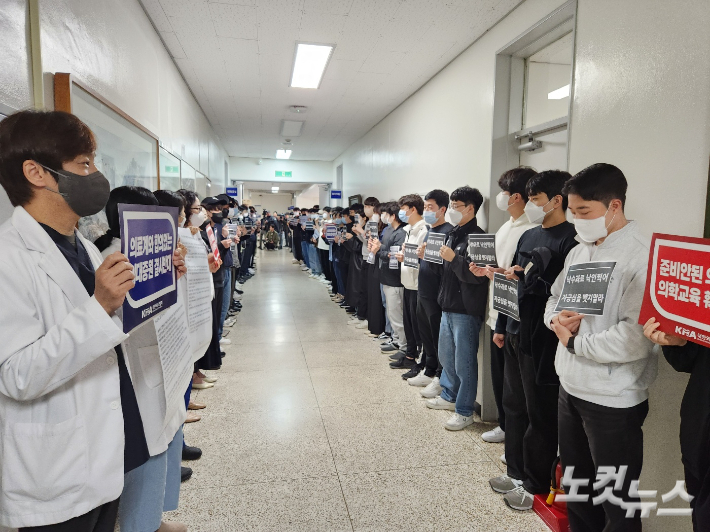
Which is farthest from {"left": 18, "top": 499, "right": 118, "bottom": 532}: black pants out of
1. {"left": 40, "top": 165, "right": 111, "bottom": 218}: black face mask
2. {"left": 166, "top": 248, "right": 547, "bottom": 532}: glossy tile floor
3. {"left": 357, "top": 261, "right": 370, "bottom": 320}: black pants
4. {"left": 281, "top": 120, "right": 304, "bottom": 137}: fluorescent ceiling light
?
{"left": 281, "top": 120, "right": 304, "bottom": 137}: fluorescent ceiling light

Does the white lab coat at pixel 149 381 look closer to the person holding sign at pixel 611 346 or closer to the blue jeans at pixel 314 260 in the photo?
the person holding sign at pixel 611 346

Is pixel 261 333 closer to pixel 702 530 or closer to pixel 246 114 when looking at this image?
pixel 246 114

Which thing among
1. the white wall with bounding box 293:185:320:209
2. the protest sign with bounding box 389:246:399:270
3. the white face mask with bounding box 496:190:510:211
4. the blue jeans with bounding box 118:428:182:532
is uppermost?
the white wall with bounding box 293:185:320:209

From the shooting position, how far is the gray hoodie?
1.55 metres

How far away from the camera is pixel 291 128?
26.5 feet

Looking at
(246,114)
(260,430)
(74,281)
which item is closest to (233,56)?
(246,114)

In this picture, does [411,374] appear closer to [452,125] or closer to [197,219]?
[197,219]

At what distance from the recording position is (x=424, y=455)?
8.75ft

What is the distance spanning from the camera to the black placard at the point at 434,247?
10.8 feet

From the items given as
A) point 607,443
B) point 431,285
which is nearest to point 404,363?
point 431,285

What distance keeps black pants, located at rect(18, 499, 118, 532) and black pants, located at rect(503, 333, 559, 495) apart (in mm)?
1872

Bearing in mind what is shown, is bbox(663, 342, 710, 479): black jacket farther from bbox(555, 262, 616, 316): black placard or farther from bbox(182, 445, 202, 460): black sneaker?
bbox(182, 445, 202, 460): black sneaker

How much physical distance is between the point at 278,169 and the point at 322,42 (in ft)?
31.5

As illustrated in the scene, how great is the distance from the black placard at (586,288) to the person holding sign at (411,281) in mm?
2186
